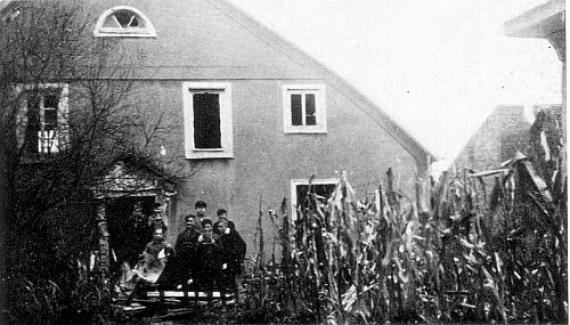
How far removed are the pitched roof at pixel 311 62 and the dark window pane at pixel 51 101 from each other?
1.42 meters

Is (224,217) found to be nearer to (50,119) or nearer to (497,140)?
(50,119)

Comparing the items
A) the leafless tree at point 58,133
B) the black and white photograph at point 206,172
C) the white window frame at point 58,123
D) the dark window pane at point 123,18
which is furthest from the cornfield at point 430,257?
the dark window pane at point 123,18

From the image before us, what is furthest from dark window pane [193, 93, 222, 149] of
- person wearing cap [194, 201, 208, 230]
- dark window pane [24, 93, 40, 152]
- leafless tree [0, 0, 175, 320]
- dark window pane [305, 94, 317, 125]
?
dark window pane [24, 93, 40, 152]

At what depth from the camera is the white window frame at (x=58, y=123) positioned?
3924 mm

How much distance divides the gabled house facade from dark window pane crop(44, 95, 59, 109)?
91 mm

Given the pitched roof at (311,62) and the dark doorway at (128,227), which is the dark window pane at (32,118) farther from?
the pitched roof at (311,62)

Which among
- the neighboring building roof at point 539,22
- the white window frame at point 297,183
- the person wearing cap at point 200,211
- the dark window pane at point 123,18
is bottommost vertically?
the person wearing cap at point 200,211

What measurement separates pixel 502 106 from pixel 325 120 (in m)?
Answer: 1.44

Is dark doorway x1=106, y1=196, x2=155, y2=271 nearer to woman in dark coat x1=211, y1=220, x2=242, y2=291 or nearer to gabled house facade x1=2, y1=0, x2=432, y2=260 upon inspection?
gabled house facade x1=2, y1=0, x2=432, y2=260

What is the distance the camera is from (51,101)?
3.94 metres

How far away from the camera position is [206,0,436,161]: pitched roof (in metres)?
3.97

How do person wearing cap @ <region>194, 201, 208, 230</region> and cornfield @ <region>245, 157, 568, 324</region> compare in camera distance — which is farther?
person wearing cap @ <region>194, 201, 208, 230</region>

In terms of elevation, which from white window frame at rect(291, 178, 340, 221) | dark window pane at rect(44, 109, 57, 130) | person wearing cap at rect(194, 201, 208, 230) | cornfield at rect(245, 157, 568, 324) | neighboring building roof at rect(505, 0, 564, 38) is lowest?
cornfield at rect(245, 157, 568, 324)

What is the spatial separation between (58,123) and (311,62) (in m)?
2.03
